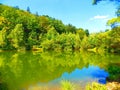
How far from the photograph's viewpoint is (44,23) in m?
118

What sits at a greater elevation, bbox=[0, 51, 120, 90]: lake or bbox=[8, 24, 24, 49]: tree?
bbox=[8, 24, 24, 49]: tree

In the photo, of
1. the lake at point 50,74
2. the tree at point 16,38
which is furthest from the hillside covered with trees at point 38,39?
the lake at point 50,74

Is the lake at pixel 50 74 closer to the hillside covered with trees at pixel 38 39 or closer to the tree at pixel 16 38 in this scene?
the hillside covered with trees at pixel 38 39

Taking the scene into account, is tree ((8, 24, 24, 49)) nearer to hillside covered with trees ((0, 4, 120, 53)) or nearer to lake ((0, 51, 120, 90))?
hillside covered with trees ((0, 4, 120, 53))

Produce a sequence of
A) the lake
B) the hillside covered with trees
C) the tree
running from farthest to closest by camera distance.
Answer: the tree → the hillside covered with trees → the lake

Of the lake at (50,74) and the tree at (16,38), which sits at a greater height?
the tree at (16,38)

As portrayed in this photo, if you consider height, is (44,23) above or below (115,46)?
above

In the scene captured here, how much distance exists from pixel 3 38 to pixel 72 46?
2429 cm

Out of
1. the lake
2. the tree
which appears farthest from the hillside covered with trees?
the lake

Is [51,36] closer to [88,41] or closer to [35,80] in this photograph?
[88,41]

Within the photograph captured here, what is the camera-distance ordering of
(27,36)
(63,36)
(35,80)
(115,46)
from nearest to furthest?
(35,80) → (115,46) → (63,36) → (27,36)

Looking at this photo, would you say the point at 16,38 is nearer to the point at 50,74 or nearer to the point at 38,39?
the point at 38,39

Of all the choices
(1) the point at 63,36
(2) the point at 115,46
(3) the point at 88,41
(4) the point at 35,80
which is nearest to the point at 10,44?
(1) the point at 63,36

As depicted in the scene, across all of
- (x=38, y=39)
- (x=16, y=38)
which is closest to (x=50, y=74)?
(x=16, y=38)
